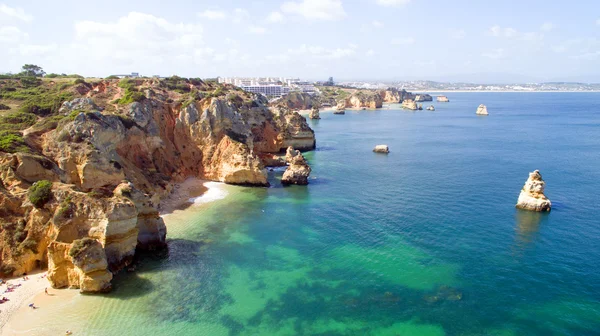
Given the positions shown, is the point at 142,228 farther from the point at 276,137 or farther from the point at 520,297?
the point at 276,137

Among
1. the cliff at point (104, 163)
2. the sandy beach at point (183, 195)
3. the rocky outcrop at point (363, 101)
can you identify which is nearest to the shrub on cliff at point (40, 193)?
the cliff at point (104, 163)

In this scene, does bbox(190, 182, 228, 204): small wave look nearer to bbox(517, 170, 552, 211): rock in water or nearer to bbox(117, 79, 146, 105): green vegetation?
bbox(117, 79, 146, 105): green vegetation

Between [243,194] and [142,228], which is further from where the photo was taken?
[243,194]

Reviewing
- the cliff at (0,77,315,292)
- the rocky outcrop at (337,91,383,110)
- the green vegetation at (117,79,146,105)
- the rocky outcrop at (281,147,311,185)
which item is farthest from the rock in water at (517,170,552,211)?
the rocky outcrop at (337,91,383,110)

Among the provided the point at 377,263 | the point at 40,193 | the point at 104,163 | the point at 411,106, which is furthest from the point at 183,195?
the point at 411,106

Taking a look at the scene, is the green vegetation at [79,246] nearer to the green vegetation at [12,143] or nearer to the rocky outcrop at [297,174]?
the green vegetation at [12,143]

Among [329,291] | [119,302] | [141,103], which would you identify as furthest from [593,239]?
[141,103]
